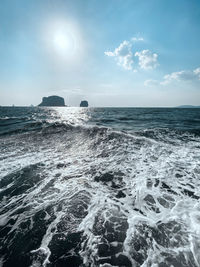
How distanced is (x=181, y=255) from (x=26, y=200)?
4.07m

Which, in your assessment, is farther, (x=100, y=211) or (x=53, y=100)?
(x=53, y=100)

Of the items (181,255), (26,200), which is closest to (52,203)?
(26,200)

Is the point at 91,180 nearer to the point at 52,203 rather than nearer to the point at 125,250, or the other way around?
the point at 52,203

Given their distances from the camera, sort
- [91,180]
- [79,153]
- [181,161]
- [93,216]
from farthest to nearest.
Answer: [79,153], [181,161], [91,180], [93,216]

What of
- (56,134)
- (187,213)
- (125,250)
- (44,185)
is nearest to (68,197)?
(44,185)

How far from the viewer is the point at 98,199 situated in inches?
152

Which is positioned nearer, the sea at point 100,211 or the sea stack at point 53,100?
the sea at point 100,211

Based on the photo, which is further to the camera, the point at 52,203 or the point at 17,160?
the point at 17,160

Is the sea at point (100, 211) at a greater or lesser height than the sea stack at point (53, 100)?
lesser

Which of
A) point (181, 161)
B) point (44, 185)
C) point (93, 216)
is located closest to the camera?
point (93, 216)

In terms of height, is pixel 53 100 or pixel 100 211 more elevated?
pixel 53 100

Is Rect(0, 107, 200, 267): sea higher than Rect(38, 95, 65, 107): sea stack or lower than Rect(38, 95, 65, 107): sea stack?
lower

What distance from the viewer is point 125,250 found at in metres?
2.47

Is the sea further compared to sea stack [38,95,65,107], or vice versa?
sea stack [38,95,65,107]
